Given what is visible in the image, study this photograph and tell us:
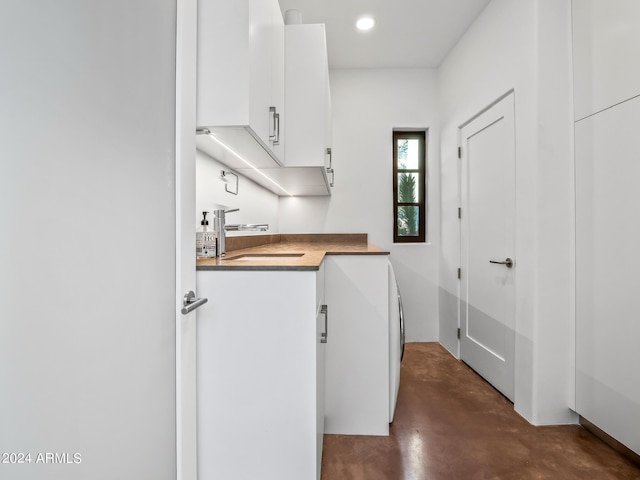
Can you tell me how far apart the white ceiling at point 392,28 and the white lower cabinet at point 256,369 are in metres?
2.28

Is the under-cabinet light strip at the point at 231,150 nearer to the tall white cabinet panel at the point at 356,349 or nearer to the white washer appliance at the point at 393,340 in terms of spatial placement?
the tall white cabinet panel at the point at 356,349

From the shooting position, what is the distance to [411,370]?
2648 millimetres

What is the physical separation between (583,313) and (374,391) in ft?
3.99

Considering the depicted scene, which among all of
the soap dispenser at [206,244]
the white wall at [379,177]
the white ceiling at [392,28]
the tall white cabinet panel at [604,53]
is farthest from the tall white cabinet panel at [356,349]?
the white ceiling at [392,28]

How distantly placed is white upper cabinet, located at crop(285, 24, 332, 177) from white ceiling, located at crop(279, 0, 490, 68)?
0.69 metres

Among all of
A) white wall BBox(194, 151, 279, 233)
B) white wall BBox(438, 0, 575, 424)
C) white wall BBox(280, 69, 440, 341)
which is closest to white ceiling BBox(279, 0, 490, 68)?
white wall BBox(280, 69, 440, 341)

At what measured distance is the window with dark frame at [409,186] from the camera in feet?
11.1

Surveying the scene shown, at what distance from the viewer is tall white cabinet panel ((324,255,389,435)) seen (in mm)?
1745

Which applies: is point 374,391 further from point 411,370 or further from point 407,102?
point 407,102

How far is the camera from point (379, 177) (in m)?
3.32

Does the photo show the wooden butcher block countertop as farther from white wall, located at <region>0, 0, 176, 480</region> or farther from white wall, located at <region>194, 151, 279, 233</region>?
white wall, located at <region>0, 0, 176, 480</region>

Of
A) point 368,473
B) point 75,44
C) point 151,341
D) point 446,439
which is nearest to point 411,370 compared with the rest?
point 446,439

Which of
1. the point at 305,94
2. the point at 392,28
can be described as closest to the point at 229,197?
the point at 305,94

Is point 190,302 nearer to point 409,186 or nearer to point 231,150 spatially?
point 231,150
